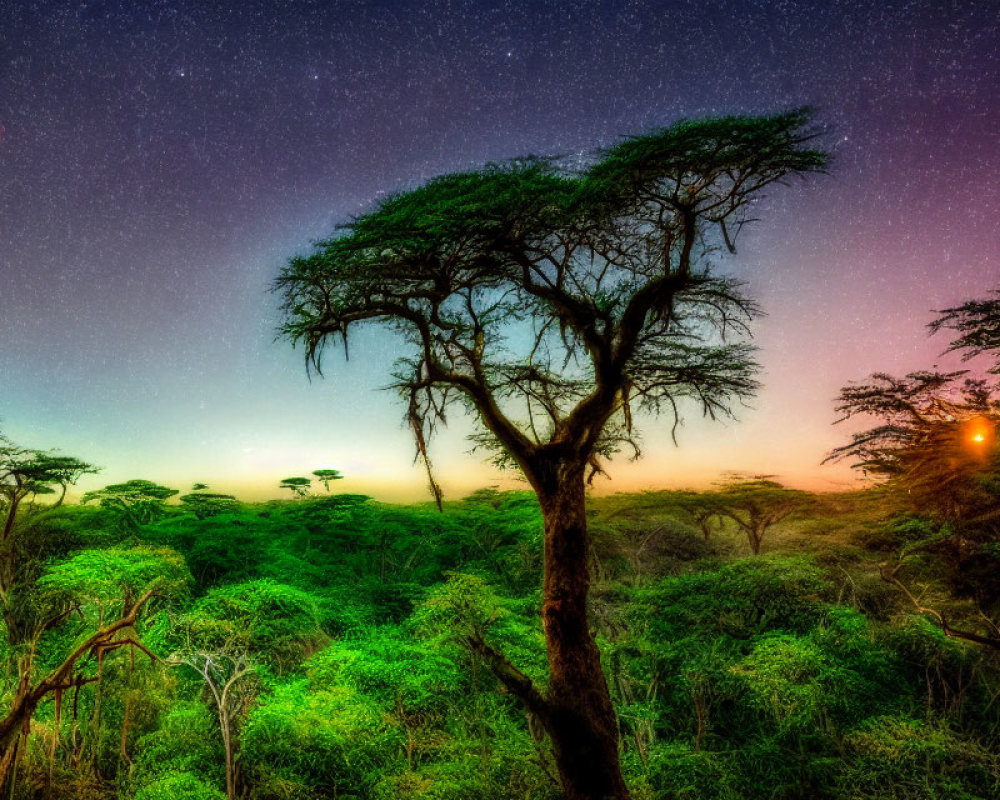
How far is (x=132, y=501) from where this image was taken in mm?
15742

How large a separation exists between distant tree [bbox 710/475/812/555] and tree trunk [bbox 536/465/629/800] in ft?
59.5

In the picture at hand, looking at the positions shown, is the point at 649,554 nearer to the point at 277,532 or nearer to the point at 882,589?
the point at 882,589

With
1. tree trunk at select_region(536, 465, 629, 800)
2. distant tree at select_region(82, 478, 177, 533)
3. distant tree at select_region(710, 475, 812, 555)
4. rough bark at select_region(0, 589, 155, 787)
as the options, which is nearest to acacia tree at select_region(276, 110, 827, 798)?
tree trunk at select_region(536, 465, 629, 800)

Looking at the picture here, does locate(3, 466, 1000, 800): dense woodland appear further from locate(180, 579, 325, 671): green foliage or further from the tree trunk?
the tree trunk

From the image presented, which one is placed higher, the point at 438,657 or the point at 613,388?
the point at 613,388

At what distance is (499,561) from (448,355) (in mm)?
10401

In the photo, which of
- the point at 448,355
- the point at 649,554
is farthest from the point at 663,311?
the point at 649,554

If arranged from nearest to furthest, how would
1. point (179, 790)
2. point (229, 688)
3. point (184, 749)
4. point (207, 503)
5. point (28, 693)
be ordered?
point (28, 693), point (179, 790), point (229, 688), point (184, 749), point (207, 503)

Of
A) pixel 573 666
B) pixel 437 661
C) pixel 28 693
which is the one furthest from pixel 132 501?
pixel 28 693

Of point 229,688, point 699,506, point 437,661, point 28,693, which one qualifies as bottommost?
point 437,661

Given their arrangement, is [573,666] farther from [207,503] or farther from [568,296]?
[207,503]

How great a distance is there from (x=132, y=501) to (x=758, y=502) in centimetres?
2243

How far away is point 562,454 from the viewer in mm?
6641

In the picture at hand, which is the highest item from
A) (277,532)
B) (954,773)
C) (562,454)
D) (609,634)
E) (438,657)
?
(562,454)
